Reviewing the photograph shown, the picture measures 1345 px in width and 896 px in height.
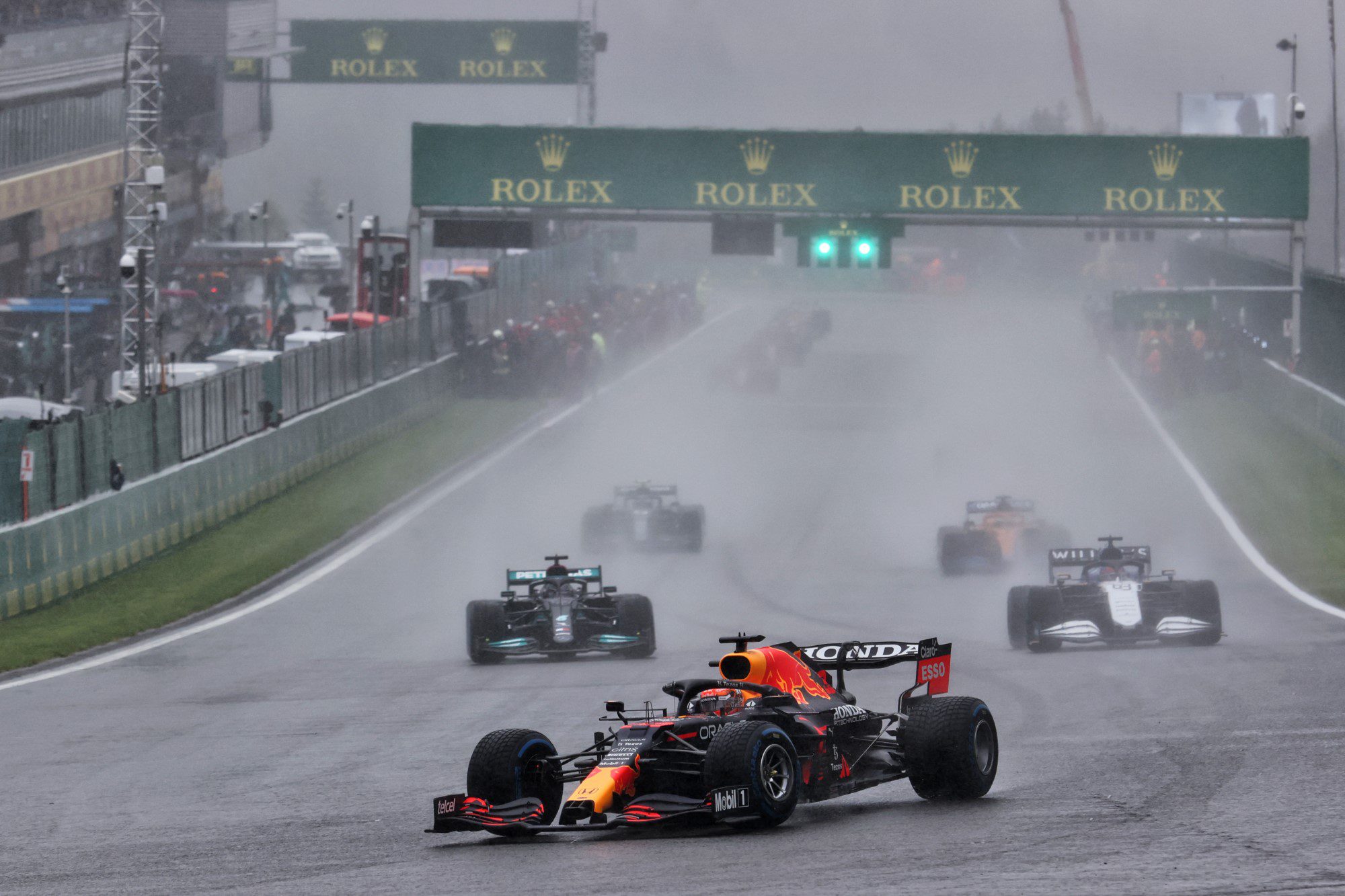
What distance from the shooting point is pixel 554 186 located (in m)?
49.0

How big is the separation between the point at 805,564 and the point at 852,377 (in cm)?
3541

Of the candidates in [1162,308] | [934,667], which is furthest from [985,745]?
[1162,308]

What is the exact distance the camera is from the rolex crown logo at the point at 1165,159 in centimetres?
4812

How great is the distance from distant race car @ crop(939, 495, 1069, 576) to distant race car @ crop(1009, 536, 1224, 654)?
7314 mm

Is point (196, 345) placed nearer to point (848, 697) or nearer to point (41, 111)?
point (41, 111)

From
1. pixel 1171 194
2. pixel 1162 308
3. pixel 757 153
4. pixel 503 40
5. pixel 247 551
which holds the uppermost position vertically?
pixel 503 40

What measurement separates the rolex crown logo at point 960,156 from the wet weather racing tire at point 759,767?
38738mm

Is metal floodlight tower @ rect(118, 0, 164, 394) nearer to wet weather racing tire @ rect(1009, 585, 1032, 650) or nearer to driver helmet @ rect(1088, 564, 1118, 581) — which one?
wet weather racing tire @ rect(1009, 585, 1032, 650)

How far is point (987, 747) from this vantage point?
40.0 feet

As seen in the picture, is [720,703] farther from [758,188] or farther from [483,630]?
[758,188]

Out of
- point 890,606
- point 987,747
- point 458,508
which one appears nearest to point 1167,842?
point 987,747

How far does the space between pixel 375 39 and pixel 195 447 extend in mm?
54871

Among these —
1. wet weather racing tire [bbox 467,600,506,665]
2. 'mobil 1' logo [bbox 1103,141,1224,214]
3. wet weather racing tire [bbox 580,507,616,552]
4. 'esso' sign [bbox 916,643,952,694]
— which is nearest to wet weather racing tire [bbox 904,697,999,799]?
'esso' sign [bbox 916,643,952,694]

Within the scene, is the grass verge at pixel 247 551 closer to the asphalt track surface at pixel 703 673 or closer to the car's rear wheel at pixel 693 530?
the asphalt track surface at pixel 703 673
